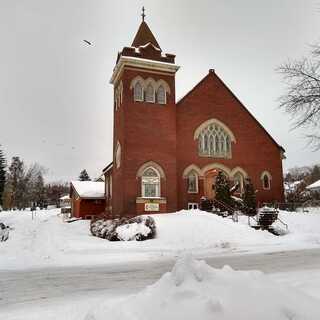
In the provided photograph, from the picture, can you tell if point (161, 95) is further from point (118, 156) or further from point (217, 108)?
point (118, 156)

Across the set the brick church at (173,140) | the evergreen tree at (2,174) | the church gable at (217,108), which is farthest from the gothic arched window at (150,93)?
the evergreen tree at (2,174)

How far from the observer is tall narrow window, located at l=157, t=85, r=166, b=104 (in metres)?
29.8

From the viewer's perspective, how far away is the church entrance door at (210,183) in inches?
1194

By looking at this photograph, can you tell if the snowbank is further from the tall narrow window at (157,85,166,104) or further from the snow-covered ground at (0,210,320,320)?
the tall narrow window at (157,85,166,104)

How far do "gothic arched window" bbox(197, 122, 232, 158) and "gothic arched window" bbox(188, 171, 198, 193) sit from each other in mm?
1851

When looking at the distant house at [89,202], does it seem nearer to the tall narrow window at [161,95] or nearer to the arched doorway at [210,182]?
the arched doorway at [210,182]

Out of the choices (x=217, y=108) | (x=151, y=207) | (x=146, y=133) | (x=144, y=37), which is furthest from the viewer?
(x=217, y=108)

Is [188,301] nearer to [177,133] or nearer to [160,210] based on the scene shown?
[160,210]

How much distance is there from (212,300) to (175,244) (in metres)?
15.0

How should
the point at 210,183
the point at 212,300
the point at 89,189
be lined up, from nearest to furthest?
1. the point at 212,300
2. the point at 210,183
3. the point at 89,189

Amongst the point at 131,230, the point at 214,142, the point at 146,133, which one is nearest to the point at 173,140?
the point at 146,133

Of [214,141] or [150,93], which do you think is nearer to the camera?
[150,93]

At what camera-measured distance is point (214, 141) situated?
1238 inches

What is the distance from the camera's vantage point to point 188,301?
421cm
